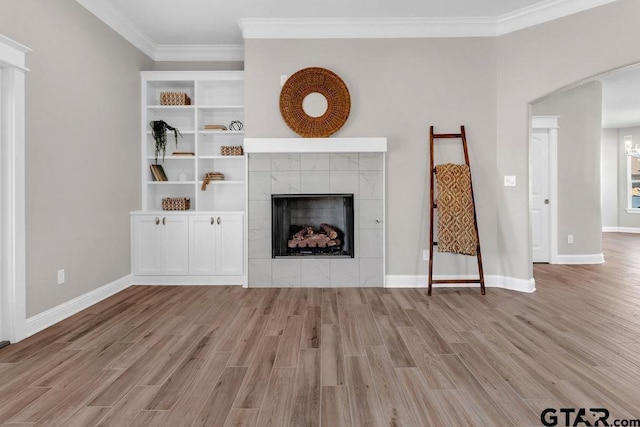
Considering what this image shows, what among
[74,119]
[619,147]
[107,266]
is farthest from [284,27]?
[619,147]

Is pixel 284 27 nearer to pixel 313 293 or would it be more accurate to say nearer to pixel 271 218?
pixel 271 218

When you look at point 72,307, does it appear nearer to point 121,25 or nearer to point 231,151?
point 231,151

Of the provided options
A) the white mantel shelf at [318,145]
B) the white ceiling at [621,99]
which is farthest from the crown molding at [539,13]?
the white mantel shelf at [318,145]

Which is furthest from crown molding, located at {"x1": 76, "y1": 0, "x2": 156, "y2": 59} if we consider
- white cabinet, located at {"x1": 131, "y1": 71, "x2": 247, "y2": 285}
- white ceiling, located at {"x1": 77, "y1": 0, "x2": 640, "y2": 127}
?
white cabinet, located at {"x1": 131, "y1": 71, "x2": 247, "y2": 285}

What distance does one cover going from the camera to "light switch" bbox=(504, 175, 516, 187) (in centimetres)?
411

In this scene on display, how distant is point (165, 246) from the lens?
172 inches

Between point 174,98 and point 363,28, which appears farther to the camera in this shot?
point 174,98

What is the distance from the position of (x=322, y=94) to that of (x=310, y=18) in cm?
84

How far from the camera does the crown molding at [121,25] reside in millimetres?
3602

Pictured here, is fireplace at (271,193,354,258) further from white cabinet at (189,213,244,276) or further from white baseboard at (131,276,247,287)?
white baseboard at (131,276,247,287)

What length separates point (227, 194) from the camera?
4.83m

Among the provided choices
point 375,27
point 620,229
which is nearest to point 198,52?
point 375,27

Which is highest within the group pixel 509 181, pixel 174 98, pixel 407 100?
pixel 174 98

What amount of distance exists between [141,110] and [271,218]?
2.17 m
